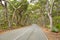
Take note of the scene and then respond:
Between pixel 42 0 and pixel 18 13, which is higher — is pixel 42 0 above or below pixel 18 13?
above

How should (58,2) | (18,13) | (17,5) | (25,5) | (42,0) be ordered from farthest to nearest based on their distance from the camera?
(18,13), (25,5), (17,5), (42,0), (58,2)

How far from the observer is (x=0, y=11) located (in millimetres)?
55594

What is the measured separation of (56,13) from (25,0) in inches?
563

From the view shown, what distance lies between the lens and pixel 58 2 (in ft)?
158

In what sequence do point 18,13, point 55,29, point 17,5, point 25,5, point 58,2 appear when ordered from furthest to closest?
point 18,13
point 25,5
point 17,5
point 58,2
point 55,29

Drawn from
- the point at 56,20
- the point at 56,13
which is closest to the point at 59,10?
the point at 56,13

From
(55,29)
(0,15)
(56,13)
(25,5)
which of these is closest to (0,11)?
(0,15)

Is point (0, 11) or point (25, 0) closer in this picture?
point (0, 11)

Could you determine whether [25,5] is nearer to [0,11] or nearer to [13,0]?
[13,0]

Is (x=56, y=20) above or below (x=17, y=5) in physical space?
below

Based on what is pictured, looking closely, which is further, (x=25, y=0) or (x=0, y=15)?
(x=25, y=0)

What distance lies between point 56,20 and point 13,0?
18936 mm

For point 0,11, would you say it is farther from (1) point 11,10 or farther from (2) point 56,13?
(2) point 56,13

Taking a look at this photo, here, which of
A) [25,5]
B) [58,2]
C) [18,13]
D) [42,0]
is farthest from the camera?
[18,13]
